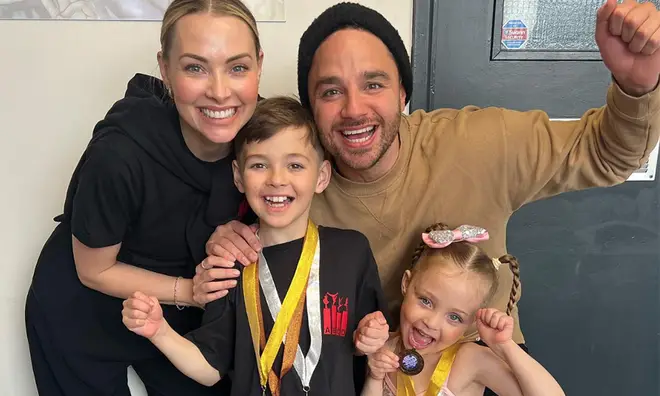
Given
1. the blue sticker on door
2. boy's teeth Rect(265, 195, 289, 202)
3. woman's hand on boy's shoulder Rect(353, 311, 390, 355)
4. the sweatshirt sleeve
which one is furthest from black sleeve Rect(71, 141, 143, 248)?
the blue sticker on door

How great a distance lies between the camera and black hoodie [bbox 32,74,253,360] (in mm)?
1261

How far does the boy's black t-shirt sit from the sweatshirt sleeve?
19.2 inches

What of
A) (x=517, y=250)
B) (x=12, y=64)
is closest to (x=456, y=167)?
(x=517, y=250)

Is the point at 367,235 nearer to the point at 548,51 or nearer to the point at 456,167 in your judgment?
the point at 456,167

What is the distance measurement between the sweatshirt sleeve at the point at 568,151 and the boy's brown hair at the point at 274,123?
0.52 m

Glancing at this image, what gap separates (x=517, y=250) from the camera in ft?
6.37

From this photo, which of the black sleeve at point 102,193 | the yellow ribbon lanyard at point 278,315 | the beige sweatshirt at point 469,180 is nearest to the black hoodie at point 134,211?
the black sleeve at point 102,193

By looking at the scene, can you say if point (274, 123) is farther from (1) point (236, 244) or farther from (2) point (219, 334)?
(2) point (219, 334)

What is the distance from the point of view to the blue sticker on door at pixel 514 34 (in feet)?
5.88

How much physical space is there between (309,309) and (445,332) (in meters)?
0.33

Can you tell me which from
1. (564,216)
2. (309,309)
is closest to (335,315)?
(309,309)

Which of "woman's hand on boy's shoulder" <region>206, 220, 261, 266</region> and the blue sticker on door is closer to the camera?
"woman's hand on boy's shoulder" <region>206, 220, 261, 266</region>

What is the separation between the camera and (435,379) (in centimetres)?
132

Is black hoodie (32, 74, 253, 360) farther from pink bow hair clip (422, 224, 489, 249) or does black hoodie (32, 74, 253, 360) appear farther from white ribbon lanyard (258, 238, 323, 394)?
pink bow hair clip (422, 224, 489, 249)
